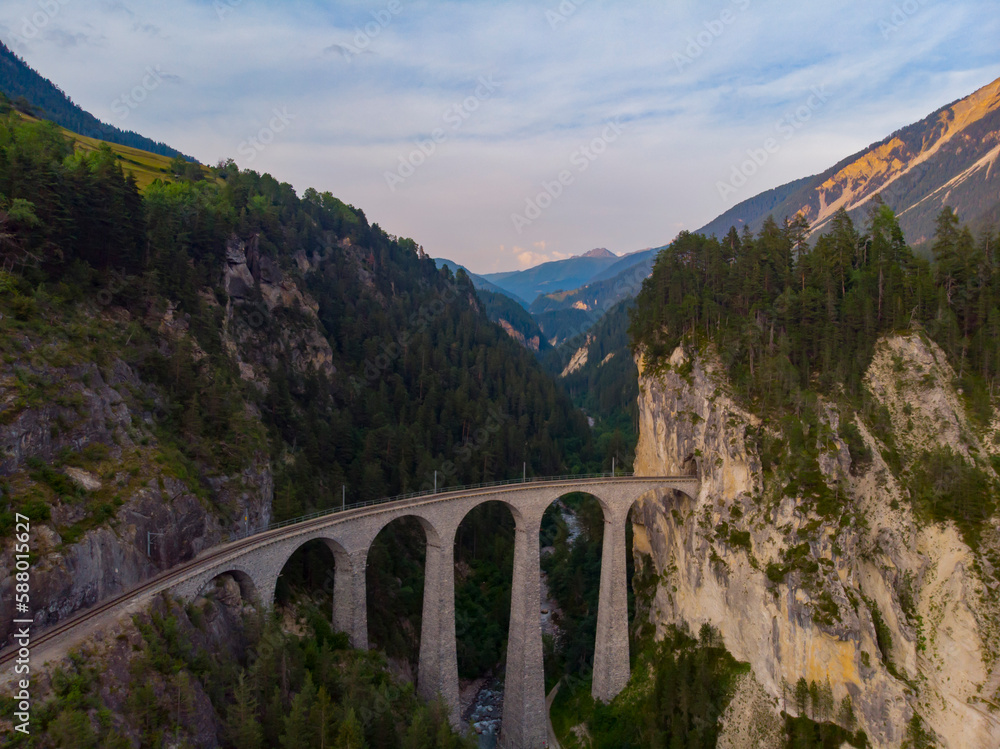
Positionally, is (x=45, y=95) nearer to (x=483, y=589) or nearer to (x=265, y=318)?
(x=265, y=318)

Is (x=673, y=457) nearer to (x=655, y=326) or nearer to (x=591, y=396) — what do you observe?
(x=655, y=326)

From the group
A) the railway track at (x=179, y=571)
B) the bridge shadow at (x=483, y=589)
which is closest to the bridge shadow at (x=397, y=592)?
the railway track at (x=179, y=571)

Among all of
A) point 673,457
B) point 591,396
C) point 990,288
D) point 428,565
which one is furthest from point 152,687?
point 591,396

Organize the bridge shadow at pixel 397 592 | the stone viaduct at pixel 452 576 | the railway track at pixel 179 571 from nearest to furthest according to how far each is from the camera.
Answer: the railway track at pixel 179 571, the stone viaduct at pixel 452 576, the bridge shadow at pixel 397 592

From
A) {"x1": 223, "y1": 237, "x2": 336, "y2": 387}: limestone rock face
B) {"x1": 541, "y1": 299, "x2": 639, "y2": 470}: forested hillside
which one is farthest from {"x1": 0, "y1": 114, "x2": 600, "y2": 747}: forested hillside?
{"x1": 541, "y1": 299, "x2": 639, "y2": 470}: forested hillside

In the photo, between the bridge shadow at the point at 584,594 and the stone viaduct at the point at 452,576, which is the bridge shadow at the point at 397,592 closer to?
the stone viaduct at the point at 452,576
